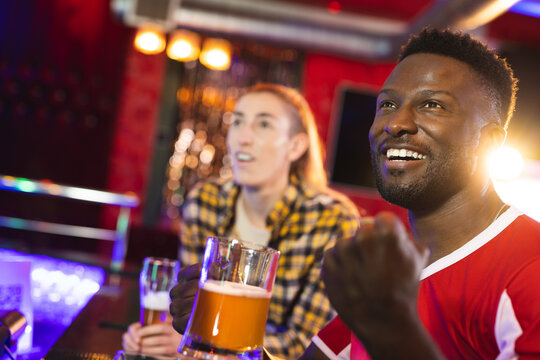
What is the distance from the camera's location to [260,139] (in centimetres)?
221

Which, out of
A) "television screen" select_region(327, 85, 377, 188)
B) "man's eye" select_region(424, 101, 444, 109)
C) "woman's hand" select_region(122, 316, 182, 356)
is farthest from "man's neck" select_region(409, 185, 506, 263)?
"television screen" select_region(327, 85, 377, 188)

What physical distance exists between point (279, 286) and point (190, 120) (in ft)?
15.4

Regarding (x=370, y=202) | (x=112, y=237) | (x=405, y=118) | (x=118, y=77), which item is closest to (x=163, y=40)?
(x=118, y=77)

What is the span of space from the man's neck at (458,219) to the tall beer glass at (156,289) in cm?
56

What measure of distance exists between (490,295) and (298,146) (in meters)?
1.63

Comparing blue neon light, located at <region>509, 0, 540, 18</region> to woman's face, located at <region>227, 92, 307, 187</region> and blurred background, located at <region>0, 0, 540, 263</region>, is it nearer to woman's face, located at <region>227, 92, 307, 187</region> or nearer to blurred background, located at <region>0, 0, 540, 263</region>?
blurred background, located at <region>0, 0, 540, 263</region>

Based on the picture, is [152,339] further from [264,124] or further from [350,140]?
[350,140]

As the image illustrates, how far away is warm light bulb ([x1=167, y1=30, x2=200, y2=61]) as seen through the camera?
5.99m

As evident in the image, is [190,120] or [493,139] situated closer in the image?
[493,139]

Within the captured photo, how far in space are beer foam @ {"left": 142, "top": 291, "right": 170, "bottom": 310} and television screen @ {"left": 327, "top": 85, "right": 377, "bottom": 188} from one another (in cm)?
540

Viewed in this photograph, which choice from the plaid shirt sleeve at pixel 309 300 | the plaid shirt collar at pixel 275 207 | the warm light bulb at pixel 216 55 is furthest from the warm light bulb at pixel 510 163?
the plaid shirt sleeve at pixel 309 300

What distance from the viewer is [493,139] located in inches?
39.7

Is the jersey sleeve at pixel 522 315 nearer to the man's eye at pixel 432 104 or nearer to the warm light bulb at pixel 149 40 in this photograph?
the man's eye at pixel 432 104

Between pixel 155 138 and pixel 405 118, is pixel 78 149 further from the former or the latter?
pixel 405 118
